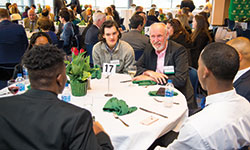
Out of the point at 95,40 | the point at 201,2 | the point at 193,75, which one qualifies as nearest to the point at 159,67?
the point at 193,75

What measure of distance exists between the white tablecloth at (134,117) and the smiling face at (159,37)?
0.63 m

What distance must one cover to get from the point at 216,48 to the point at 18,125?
110 cm

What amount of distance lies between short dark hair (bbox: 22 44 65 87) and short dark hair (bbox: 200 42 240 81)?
85cm

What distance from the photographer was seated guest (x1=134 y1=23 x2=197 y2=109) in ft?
8.98

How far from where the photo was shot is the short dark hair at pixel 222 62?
1346mm

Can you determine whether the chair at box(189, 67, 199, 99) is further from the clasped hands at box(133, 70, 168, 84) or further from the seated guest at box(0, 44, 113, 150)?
the seated guest at box(0, 44, 113, 150)

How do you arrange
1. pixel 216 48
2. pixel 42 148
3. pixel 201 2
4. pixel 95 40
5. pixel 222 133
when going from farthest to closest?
pixel 201 2
pixel 95 40
pixel 216 48
pixel 222 133
pixel 42 148

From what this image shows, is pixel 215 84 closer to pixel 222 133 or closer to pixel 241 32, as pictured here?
pixel 222 133

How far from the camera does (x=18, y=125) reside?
1022 millimetres

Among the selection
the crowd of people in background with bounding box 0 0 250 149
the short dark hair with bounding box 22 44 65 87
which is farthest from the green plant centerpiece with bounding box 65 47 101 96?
the short dark hair with bounding box 22 44 65 87

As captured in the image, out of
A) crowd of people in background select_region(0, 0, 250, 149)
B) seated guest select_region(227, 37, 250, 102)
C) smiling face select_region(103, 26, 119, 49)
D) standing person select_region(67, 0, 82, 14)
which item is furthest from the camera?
standing person select_region(67, 0, 82, 14)

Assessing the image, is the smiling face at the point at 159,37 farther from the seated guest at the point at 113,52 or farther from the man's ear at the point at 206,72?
the man's ear at the point at 206,72

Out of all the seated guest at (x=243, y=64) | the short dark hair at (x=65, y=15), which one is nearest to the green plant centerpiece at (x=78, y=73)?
the seated guest at (x=243, y=64)

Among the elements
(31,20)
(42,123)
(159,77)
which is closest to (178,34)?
(159,77)
